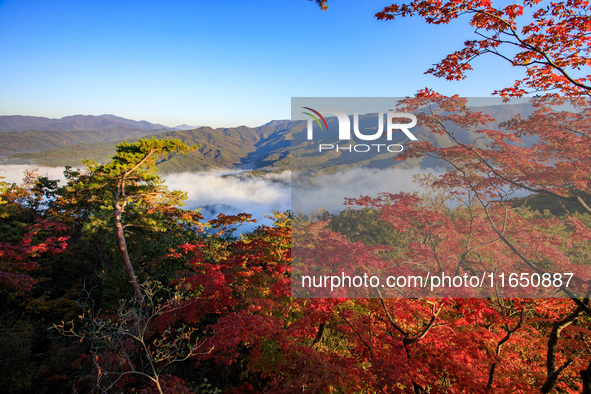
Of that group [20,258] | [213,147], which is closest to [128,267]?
[20,258]

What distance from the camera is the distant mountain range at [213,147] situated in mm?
5051

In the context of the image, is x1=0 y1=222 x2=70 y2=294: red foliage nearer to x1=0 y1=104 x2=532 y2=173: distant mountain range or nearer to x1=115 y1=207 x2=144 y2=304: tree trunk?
x1=115 y1=207 x2=144 y2=304: tree trunk

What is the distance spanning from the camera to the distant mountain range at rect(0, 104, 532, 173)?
5.05 m

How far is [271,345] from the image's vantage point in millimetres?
4738

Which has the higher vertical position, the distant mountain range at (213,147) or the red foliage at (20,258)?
the distant mountain range at (213,147)

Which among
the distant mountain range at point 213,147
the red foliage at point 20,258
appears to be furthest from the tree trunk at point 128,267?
the distant mountain range at point 213,147

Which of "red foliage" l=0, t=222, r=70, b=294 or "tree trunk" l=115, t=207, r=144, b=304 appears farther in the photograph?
"tree trunk" l=115, t=207, r=144, b=304

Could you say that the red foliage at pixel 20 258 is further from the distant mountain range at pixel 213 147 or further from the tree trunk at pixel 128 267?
the distant mountain range at pixel 213 147

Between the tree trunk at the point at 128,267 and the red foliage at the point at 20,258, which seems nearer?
the red foliage at the point at 20,258

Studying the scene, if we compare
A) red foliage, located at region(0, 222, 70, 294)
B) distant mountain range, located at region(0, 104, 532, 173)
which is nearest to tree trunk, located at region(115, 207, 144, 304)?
red foliage, located at region(0, 222, 70, 294)

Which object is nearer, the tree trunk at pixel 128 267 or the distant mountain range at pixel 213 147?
the distant mountain range at pixel 213 147

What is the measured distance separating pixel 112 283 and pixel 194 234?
339 centimetres

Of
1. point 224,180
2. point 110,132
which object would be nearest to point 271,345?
point 224,180

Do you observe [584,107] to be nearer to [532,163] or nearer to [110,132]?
[532,163]
